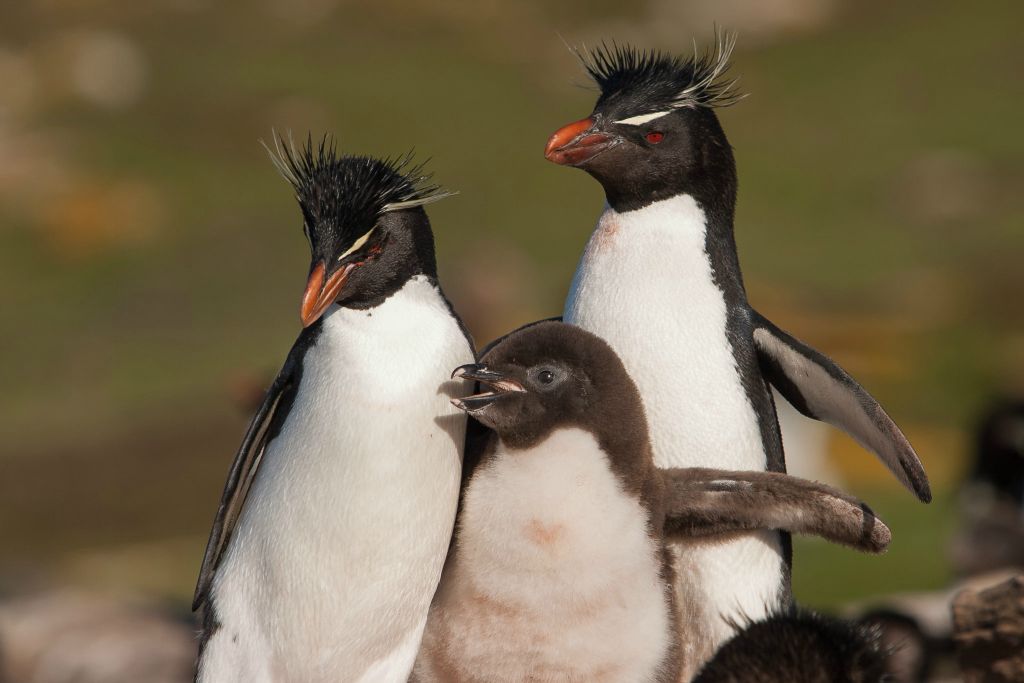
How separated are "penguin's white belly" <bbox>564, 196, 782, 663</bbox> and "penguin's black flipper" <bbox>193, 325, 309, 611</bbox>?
0.72 meters

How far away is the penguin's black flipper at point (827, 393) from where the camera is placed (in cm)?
330

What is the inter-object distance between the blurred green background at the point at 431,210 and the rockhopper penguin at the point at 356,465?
6815 millimetres

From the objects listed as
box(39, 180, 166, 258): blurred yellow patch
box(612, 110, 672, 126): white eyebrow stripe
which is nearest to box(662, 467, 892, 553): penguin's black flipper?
box(612, 110, 672, 126): white eyebrow stripe

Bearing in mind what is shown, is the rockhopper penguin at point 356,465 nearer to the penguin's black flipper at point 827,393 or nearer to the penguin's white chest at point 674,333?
the penguin's white chest at point 674,333

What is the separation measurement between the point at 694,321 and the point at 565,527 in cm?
65

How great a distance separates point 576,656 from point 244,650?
685 mm

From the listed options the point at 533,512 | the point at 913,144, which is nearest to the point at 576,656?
the point at 533,512

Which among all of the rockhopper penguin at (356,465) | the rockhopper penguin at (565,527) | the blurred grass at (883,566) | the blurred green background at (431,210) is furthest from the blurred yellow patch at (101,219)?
the rockhopper penguin at (565,527)

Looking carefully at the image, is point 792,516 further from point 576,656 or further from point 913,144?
point 913,144

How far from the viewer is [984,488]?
316 inches

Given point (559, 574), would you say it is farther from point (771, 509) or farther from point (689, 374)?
point (689, 374)

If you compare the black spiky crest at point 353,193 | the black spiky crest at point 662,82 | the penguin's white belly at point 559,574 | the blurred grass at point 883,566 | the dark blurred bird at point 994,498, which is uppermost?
the black spiky crest at point 662,82

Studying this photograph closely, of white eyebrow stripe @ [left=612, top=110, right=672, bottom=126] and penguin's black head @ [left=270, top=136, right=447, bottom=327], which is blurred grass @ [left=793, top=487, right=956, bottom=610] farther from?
penguin's black head @ [left=270, top=136, right=447, bottom=327]

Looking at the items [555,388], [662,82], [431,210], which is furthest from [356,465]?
[431,210]
